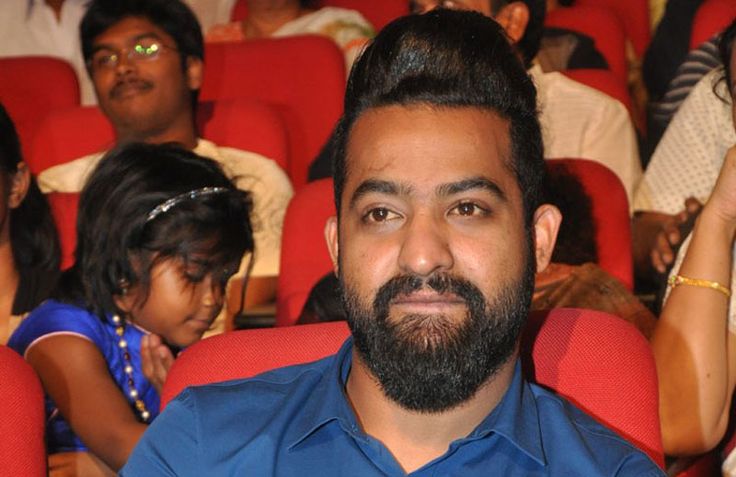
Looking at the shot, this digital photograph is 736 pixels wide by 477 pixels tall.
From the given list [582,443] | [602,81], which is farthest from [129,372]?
[602,81]

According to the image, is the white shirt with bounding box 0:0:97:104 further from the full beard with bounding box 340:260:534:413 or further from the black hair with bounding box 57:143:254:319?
the full beard with bounding box 340:260:534:413

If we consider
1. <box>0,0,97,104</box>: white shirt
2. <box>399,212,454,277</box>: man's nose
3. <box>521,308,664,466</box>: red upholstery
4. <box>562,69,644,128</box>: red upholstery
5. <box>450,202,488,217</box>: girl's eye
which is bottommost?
<box>0,0,97,104</box>: white shirt

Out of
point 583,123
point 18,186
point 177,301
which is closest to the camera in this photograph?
point 177,301

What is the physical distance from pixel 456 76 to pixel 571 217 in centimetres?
88

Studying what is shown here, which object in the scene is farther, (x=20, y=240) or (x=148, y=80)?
(x=148, y=80)

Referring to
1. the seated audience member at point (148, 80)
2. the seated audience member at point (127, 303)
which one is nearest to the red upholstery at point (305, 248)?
the seated audience member at point (127, 303)

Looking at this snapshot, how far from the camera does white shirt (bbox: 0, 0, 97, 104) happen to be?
14.5 ft

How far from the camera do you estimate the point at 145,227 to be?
231 cm

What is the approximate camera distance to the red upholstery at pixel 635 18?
4285 millimetres

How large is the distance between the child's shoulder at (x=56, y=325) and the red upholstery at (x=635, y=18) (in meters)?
2.51

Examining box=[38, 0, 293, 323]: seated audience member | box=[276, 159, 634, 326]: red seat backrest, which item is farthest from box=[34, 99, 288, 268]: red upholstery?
box=[276, 159, 634, 326]: red seat backrest

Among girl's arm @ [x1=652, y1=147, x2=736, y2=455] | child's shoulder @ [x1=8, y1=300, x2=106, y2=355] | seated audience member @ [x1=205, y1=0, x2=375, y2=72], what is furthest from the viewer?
seated audience member @ [x1=205, y1=0, x2=375, y2=72]

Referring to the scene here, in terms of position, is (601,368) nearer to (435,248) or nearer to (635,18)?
(435,248)

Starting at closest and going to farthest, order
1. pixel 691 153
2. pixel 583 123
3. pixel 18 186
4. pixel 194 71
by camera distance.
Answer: pixel 18 186 → pixel 691 153 → pixel 583 123 → pixel 194 71
